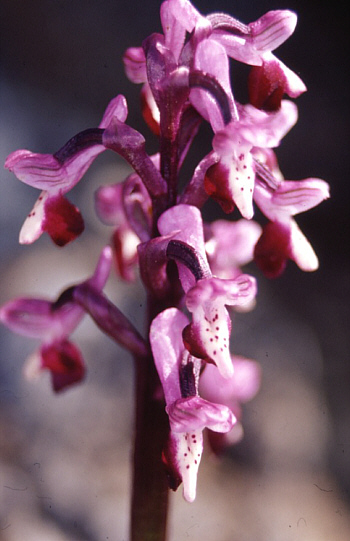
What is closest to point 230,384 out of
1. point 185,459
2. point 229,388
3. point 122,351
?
point 229,388

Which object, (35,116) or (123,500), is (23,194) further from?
(123,500)

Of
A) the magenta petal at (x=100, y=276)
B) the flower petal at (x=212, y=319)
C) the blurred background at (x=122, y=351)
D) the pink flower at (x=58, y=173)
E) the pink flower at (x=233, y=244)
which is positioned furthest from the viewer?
the blurred background at (x=122, y=351)

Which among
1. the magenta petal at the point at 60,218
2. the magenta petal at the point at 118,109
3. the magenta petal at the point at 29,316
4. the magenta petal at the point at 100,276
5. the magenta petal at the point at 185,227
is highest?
the magenta petal at the point at 118,109

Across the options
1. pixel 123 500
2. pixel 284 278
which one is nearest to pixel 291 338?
pixel 284 278

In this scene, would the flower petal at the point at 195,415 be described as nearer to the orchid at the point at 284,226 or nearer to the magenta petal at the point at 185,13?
the orchid at the point at 284,226

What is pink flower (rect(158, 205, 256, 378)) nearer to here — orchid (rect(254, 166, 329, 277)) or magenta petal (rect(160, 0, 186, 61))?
orchid (rect(254, 166, 329, 277))

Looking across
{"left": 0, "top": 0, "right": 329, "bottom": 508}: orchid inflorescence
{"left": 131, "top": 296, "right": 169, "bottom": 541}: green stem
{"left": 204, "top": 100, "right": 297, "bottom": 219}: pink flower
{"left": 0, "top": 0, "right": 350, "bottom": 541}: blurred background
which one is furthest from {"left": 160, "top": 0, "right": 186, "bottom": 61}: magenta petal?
{"left": 0, "top": 0, "right": 350, "bottom": 541}: blurred background

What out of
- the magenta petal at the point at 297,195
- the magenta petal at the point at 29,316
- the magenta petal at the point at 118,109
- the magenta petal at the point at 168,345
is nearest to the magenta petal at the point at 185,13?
the magenta petal at the point at 118,109
